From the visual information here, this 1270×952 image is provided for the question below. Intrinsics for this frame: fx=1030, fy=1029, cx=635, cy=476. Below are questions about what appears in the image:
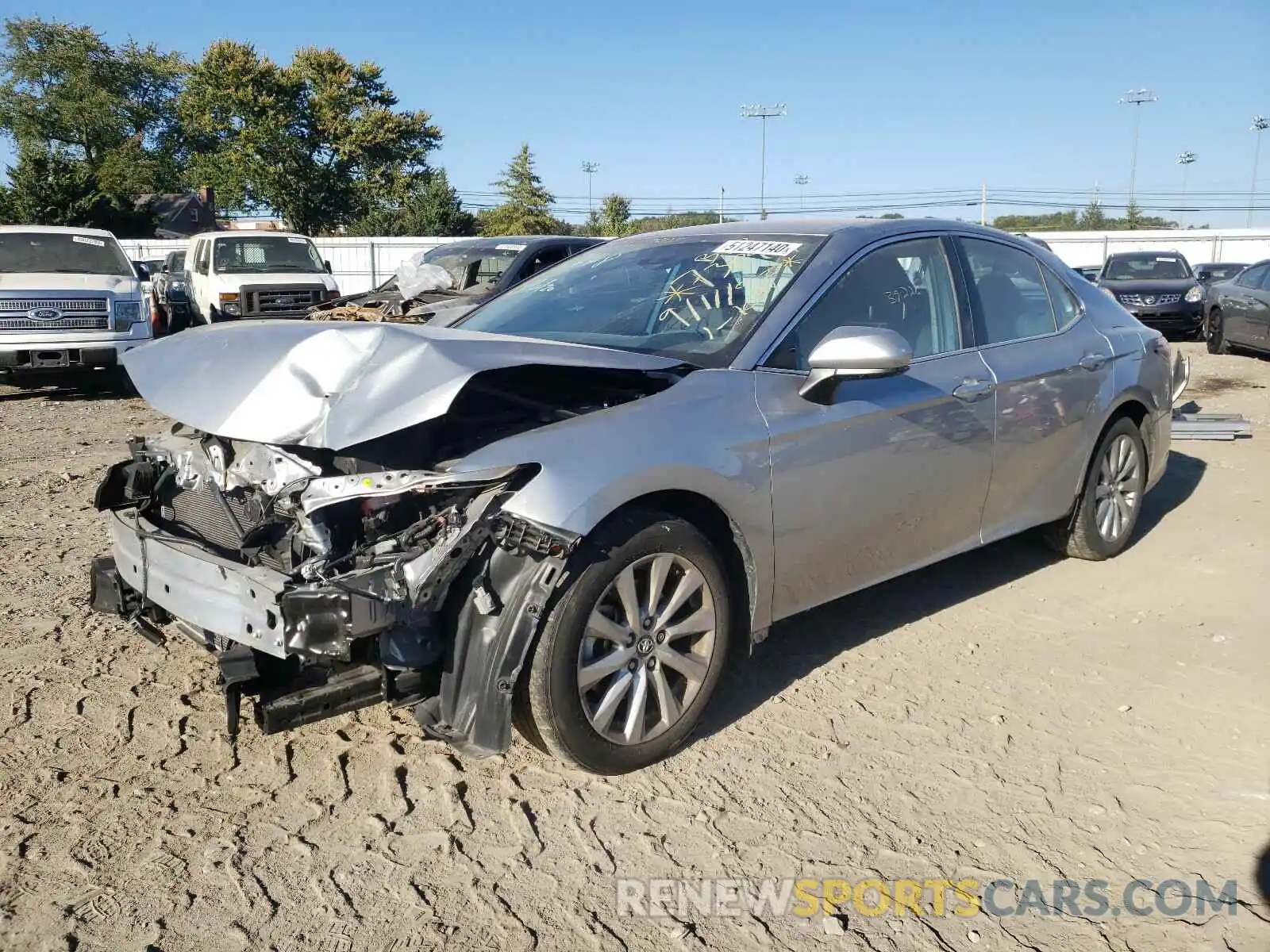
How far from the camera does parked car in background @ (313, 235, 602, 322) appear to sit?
11398 millimetres

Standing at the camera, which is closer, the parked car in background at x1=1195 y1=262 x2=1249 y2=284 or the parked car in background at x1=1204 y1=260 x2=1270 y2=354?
the parked car in background at x1=1204 y1=260 x2=1270 y2=354

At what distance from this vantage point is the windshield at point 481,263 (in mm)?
12234

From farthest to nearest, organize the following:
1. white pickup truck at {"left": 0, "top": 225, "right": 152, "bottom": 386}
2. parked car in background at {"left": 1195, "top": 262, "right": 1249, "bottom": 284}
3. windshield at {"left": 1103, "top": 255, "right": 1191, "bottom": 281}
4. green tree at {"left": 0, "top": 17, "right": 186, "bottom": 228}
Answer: green tree at {"left": 0, "top": 17, "right": 186, "bottom": 228}, parked car in background at {"left": 1195, "top": 262, "right": 1249, "bottom": 284}, windshield at {"left": 1103, "top": 255, "right": 1191, "bottom": 281}, white pickup truck at {"left": 0, "top": 225, "right": 152, "bottom": 386}

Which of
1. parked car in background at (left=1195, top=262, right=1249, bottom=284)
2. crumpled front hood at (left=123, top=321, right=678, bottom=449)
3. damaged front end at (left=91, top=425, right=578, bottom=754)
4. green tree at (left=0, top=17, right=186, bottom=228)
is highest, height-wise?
green tree at (left=0, top=17, right=186, bottom=228)

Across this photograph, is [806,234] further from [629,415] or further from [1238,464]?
[1238,464]

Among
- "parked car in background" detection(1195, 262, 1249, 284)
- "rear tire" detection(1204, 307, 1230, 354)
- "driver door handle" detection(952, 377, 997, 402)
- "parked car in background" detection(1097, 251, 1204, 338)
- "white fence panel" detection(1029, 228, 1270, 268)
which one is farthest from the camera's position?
"white fence panel" detection(1029, 228, 1270, 268)

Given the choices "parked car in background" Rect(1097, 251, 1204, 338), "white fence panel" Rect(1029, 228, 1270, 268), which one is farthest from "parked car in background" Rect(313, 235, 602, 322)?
"white fence panel" Rect(1029, 228, 1270, 268)

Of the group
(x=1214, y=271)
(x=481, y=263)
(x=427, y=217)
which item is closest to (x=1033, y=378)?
(x=481, y=263)

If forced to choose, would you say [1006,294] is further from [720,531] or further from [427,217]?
[427,217]

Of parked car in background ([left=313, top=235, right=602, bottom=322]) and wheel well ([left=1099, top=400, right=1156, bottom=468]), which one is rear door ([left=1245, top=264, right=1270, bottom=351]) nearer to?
parked car in background ([left=313, top=235, right=602, bottom=322])

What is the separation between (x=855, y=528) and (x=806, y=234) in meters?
1.21

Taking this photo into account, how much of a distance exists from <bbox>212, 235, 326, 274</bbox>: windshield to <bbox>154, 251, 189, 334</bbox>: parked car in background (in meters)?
1.51

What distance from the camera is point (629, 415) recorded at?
3.21 metres

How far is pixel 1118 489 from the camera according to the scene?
548cm
